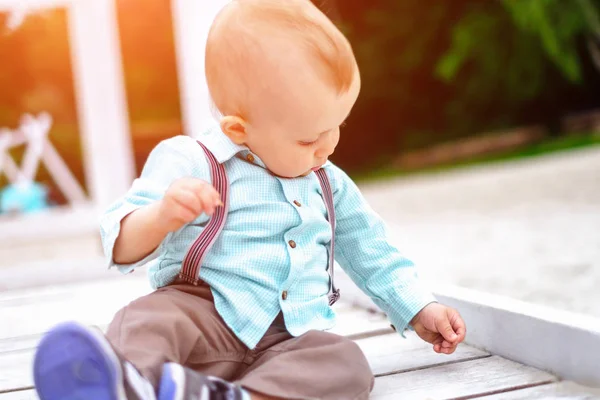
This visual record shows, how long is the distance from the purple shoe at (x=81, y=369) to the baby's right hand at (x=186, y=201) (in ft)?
0.55

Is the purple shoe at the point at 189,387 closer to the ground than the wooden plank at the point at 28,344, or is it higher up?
higher up

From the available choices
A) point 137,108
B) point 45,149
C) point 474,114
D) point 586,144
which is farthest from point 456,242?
point 474,114

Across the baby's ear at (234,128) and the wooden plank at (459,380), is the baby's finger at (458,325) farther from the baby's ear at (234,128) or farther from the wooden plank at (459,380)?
the baby's ear at (234,128)

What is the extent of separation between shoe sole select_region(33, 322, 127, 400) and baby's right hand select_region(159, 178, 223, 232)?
6.7 inches

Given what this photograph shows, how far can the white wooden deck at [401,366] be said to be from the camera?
98 cm

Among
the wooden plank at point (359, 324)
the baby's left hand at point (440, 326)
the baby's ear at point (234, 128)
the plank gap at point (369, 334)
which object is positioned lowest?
the wooden plank at point (359, 324)

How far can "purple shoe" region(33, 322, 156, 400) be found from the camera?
726 mm

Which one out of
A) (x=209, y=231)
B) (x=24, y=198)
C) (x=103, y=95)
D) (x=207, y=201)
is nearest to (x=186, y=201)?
(x=207, y=201)

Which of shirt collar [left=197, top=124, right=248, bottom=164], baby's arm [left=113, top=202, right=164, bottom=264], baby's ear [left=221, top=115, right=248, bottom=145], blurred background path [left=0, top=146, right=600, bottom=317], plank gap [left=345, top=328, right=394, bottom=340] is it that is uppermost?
baby's ear [left=221, top=115, right=248, bottom=145]

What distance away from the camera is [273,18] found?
94 cm

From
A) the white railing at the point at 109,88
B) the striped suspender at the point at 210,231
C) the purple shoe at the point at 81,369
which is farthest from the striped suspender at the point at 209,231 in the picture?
the white railing at the point at 109,88

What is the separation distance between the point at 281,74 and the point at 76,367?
403 millimetres

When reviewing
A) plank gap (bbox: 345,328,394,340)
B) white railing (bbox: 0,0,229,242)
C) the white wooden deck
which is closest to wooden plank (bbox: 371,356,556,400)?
the white wooden deck

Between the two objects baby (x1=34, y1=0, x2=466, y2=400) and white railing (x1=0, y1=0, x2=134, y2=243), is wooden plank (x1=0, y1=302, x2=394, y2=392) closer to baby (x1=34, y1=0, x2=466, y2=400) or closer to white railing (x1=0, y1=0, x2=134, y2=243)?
baby (x1=34, y1=0, x2=466, y2=400)
